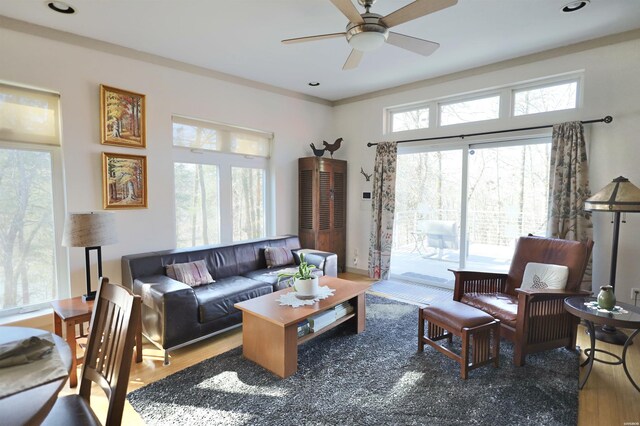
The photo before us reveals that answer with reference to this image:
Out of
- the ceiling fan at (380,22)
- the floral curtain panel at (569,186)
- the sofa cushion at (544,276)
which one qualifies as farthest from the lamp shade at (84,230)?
the floral curtain panel at (569,186)

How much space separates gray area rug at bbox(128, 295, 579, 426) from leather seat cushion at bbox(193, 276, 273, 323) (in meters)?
0.38

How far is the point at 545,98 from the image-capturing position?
3771mm

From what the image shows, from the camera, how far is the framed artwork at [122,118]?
3258 mm

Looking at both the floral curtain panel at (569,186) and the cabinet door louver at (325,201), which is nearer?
the floral curtain panel at (569,186)

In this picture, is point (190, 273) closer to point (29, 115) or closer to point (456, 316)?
point (29, 115)

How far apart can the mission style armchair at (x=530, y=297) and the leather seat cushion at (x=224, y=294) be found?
1988mm

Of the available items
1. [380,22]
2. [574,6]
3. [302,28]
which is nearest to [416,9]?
[380,22]

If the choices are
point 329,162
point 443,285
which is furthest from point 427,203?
point 329,162

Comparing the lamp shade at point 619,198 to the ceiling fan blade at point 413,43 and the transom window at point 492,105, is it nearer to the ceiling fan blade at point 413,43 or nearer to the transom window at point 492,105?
the transom window at point 492,105

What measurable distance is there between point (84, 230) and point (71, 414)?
1615 millimetres

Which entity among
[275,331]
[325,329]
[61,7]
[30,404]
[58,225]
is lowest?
[325,329]

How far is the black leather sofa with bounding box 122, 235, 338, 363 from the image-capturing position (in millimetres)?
2652

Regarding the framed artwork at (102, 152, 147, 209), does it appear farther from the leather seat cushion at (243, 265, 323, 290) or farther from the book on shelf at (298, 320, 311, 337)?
the book on shelf at (298, 320, 311, 337)

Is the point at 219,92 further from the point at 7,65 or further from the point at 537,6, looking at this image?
the point at 537,6
